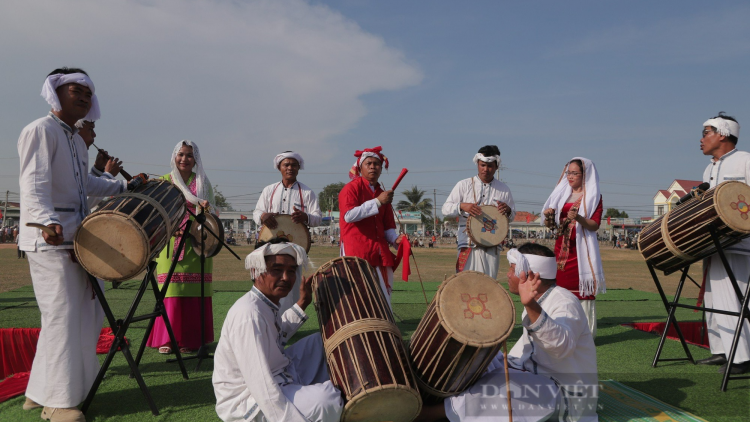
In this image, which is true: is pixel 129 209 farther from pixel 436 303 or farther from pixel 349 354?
pixel 436 303

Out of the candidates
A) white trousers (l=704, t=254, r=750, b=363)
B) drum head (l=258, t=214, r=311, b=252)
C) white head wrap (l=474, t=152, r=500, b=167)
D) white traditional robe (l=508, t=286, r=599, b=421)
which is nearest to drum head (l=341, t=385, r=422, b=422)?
white traditional robe (l=508, t=286, r=599, b=421)

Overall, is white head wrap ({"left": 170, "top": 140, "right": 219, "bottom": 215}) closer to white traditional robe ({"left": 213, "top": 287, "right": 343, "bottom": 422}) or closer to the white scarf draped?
white traditional robe ({"left": 213, "top": 287, "right": 343, "bottom": 422})

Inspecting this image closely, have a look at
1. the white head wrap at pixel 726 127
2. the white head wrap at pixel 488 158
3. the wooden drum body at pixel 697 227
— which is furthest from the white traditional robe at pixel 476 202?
the white head wrap at pixel 726 127

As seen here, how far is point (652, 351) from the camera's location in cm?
569

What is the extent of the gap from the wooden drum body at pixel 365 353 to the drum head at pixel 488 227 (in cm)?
268

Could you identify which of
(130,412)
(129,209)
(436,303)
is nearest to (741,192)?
(436,303)

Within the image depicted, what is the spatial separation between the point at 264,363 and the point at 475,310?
127cm

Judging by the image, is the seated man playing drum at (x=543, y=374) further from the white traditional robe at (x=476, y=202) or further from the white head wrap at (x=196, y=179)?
the white head wrap at (x=196, y=179)

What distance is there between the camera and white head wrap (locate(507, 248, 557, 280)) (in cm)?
324

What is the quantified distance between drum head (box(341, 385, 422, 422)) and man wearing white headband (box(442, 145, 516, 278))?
10.3 ft

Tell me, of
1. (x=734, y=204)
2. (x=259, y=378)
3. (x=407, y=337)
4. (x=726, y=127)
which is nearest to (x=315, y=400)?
(x=259, y=378)

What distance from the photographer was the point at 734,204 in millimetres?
4359

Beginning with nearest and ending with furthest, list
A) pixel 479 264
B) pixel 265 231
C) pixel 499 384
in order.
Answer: pixel 499 384, pixel 265 231, pixel 479 264

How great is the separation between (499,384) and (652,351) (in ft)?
11.0
